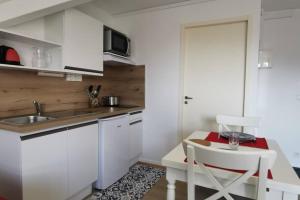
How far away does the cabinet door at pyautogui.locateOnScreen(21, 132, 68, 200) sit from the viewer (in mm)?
1485

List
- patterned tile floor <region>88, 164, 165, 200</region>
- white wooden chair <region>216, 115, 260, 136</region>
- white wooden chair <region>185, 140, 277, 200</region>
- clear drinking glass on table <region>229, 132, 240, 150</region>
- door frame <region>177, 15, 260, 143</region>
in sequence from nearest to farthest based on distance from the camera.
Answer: white wooden chair <region>185, 140, 277, 200</region> < clear drinking glass on table <region>229, 132, 240, 150</region> < white wooden chair <region>216, 115, 260, 136</region> < patterned tile floor <region>88, 164, 165, 200</region> < door frame <region>177, 15, 260, 143</region>

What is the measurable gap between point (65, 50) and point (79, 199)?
1.56 m

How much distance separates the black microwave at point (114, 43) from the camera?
2.65m

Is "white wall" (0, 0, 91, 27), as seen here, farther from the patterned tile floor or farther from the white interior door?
the patterned tile floor

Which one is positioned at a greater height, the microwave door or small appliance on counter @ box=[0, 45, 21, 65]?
the microwave door

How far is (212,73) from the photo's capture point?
2.70 metres

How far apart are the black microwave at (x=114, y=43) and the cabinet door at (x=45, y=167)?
1365mm

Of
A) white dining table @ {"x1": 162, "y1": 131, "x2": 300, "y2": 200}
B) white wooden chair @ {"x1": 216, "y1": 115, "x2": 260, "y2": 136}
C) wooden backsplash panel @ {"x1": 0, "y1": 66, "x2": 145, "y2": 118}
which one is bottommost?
white dining table @ {"x1": 162, "y1": 131, "x2": 300, "y2": 200}

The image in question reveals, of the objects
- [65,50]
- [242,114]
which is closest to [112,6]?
[65,50]

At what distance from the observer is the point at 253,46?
7.91 feet

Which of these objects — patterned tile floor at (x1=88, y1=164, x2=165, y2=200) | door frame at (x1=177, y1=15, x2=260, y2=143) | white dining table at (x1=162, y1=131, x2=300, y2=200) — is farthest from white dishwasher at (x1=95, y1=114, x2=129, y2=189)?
door frame at (x1=177, y1=15, x2=260, y2=143)

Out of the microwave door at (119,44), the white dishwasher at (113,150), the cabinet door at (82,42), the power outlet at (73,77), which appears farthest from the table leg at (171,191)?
the microwave door at (119,44)

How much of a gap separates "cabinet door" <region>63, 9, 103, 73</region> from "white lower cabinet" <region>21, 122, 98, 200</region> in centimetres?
73

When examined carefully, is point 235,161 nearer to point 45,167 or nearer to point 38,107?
point 45,167
